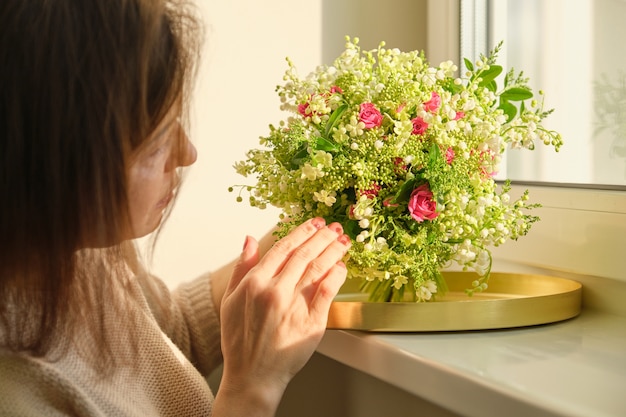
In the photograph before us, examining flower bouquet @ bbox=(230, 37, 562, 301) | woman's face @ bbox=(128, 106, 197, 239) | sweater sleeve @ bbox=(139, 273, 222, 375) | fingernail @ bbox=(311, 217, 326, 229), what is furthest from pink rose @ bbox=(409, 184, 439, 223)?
sweater sleeve @ bbox=(139, 273, 222, 375)

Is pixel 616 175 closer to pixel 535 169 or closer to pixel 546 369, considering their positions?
pixel 535 169

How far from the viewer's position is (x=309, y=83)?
0.97 m

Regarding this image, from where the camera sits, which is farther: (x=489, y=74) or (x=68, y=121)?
(x=489, y=74)

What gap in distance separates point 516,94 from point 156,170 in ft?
1.51

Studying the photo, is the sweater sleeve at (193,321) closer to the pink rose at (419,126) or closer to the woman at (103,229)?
the woman at (103,229)

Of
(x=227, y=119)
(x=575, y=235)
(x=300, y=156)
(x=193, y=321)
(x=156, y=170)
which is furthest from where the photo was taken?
(x=227, y=119)

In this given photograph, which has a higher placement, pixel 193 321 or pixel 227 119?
pixel 227 119

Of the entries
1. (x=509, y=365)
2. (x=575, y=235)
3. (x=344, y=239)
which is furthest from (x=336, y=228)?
(x=575, y=235)

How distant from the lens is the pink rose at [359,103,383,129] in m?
0.89

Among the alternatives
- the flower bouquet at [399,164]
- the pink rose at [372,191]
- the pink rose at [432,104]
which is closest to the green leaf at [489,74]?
the flower bouquet at [399,164]

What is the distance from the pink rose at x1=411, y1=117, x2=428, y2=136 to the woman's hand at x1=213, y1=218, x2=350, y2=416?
157 mm

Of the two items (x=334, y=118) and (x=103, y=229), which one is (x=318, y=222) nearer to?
(x=334, y=118)

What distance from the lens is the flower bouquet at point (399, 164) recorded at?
882 mm

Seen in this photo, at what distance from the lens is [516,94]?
Answer: 3.22 ft
